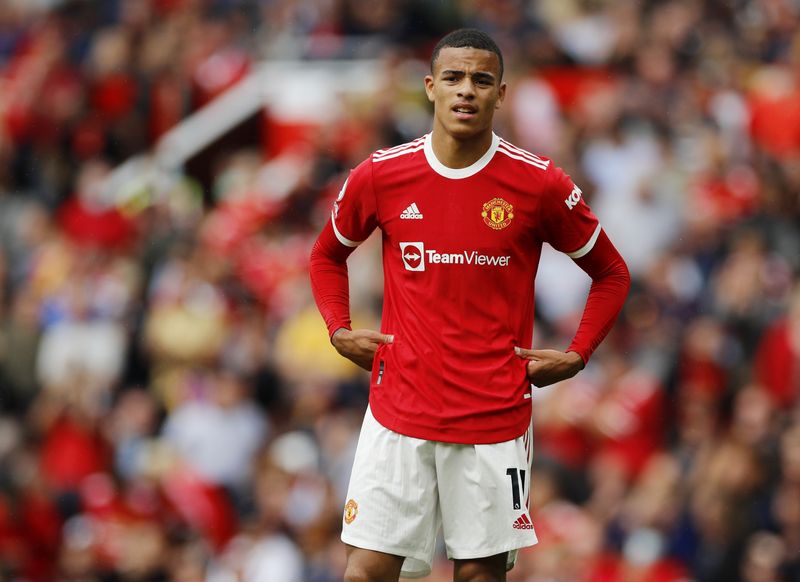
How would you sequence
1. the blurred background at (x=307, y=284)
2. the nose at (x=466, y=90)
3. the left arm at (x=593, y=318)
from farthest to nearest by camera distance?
the blurred background at (x=307, y=284)
the left arm at (x=593, y=318)
the nose at (x=466, y=90)

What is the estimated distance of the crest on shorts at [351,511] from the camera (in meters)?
5.72

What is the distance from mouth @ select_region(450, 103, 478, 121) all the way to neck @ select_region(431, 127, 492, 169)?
0.10m

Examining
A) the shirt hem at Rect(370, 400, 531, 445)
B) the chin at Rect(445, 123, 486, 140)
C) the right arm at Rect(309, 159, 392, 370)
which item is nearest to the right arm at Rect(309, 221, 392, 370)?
the right arm at Rect(309, 159, 392, 370)

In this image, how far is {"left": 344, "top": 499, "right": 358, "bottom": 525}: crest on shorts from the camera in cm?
572

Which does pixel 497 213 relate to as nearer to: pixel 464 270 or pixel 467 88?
pixel 464 270

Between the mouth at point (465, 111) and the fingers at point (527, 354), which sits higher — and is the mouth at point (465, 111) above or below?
above

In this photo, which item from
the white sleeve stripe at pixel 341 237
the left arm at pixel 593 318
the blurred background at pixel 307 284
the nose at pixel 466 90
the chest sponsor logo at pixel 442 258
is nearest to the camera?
the nose at pixel 466 90

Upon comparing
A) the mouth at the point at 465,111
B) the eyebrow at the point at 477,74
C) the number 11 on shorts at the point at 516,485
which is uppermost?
the eyebrow at the point at 477,74

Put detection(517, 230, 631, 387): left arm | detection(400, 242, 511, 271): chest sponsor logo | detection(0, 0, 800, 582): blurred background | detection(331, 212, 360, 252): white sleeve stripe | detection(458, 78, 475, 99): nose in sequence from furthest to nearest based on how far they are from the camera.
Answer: detection(0, 0, 800, 582): blurred background, detection(331, 212, 360, 252): white sleeve stripe, detection(517, 230, 631, 387): left arm, detection(400, 242, 511, 271): chest sponsor logo, detection(458, 78, 475, 99): nose

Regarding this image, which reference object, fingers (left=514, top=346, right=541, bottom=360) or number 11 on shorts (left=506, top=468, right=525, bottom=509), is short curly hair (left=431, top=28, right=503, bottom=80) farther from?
number 11 on shorts (left=506, top=468, right=525, bottom=509)

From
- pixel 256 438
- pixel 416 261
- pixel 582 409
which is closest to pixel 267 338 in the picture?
A: pixel 256 438

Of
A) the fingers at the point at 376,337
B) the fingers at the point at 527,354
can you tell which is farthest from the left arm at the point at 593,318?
the fingers at the point at 376,337

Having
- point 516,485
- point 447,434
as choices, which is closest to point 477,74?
point 447,434

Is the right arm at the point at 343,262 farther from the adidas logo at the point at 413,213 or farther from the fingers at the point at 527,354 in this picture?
the fingers at the point at 527,354
